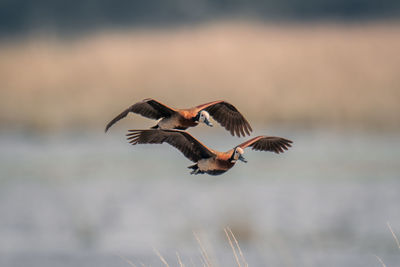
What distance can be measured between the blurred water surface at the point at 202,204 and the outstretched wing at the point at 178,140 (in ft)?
11.2

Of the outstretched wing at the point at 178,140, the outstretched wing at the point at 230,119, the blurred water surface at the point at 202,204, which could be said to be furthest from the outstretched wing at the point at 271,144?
the blurred water surface at the point at 202,204

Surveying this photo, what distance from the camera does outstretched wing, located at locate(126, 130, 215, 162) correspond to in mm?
7566

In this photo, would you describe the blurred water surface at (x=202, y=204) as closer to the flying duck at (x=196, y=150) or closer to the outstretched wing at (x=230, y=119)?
the outstretched wing at (x=230, y=119)

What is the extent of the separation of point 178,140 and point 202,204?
8.58 meters

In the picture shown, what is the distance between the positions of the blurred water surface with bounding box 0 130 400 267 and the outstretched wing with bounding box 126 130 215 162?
3.43 m

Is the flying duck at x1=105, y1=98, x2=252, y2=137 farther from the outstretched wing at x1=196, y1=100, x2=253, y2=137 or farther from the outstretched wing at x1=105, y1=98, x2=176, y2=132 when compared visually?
the outstretched wing at x1=196, y1=100, x2=253, y2=137

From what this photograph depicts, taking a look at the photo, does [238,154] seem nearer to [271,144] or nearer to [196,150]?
[196,150]

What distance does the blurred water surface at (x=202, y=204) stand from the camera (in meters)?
13.7

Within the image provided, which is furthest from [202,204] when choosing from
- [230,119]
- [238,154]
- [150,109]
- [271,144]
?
[238,154]

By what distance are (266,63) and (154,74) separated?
250 centimetres

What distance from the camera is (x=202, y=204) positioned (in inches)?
637

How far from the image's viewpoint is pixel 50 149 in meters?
21.0

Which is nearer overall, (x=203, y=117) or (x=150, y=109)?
(x=203, y=117)

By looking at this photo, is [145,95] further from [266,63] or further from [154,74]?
[266,63]
